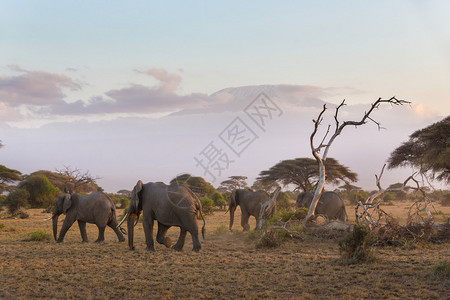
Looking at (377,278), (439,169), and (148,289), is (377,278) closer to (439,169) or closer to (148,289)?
(148,289)

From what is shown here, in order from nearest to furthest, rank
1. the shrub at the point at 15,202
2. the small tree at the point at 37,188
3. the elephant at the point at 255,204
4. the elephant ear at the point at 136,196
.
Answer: the elephant ear at the point at 136,196, the elephant at the point at 255,204, the shrub at the point at 15,202, the small tree at the point at 37,188

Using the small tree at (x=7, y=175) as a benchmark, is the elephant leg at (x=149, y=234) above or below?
below

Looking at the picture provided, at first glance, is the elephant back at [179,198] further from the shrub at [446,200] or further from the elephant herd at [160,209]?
the shrub at [446,200]

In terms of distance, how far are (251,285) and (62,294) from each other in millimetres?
3246

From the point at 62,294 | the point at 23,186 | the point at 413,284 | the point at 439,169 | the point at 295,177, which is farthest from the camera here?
the point at 23,186

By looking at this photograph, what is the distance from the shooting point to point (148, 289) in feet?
23.8

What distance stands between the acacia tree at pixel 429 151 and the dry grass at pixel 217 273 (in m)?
2.84

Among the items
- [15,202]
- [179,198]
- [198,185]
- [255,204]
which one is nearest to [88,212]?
[179,198]

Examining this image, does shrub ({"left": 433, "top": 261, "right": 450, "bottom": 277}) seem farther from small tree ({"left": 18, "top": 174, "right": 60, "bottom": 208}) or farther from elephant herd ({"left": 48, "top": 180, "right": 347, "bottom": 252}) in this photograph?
small tree ({"left": 18, "top": 174, "right": 60, "bottom": 208})

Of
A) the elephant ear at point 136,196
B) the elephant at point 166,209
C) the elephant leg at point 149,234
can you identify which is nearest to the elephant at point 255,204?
the elephant at point 166,209

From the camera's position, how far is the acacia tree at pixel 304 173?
95.8 ft

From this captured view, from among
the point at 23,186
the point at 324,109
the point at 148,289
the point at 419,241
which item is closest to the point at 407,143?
the point at 324,109

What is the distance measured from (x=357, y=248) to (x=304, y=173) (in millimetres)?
20340

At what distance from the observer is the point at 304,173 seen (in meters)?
29.4
